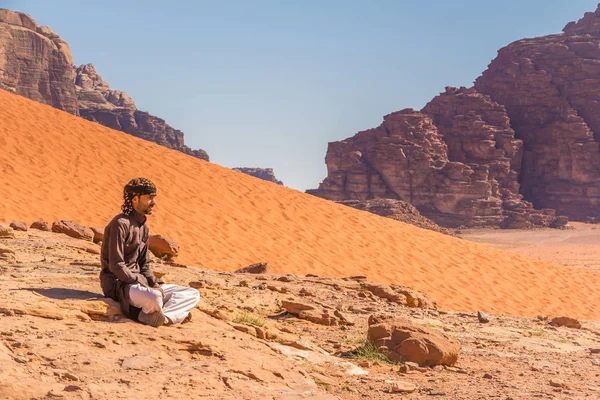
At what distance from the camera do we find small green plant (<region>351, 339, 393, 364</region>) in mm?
6609

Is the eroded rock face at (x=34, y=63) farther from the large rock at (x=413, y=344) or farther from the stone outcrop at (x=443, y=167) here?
the large rock at (x=413, y=344)

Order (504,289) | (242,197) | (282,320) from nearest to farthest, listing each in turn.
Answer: (282,320) < (504,289) < (242,197)

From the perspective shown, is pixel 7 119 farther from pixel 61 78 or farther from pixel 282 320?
pixel 61 78

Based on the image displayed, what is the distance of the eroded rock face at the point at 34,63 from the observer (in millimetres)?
74000

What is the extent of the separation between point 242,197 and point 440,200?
53084 millimetres

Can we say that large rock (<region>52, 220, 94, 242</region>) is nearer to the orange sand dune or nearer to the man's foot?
the orange sand dune

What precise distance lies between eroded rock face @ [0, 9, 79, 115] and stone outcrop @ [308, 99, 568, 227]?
1314 inches

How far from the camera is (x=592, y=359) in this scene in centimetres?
824

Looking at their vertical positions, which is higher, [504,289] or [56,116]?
[56,116]

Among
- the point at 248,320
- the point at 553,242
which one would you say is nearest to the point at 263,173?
the point at 553,242

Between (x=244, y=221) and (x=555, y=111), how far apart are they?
73.4 m

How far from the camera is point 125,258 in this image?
19.4ft

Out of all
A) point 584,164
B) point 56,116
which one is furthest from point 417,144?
point 56,116

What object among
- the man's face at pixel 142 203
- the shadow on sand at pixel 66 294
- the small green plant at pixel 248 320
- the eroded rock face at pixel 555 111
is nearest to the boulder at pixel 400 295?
the small green plant at pixel 248 320
